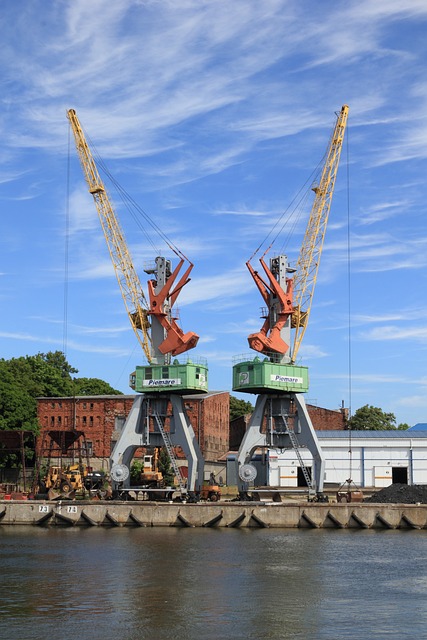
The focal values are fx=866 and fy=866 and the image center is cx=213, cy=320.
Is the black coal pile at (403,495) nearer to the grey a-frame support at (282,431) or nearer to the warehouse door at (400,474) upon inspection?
the grey a-frame support at (282,431)

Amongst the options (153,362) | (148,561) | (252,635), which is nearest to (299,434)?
(153,362)

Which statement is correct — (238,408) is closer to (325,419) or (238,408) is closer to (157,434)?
(325,419)

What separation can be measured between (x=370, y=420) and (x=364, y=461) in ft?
157

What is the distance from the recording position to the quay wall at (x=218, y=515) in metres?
64.1

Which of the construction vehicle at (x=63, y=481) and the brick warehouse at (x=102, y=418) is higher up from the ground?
the brick warehouse at (x=102, y=418)

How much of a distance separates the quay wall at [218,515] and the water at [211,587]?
623 centimetres

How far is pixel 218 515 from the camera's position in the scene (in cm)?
6462

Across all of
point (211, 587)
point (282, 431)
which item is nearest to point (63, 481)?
point (282, 431)

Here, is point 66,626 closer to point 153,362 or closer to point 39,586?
point 39,586

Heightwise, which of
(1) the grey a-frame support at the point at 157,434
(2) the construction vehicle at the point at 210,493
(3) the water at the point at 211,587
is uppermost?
A: (1) the grey a-frame support at the point at 157,434

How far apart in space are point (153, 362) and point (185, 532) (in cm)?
2846

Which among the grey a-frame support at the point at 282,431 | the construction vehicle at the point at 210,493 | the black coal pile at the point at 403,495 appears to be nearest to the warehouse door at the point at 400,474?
the grey a-frame support at the point at 282,431

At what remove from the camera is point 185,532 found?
6094cm

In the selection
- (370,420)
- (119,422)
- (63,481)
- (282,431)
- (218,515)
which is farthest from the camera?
(370,420)
